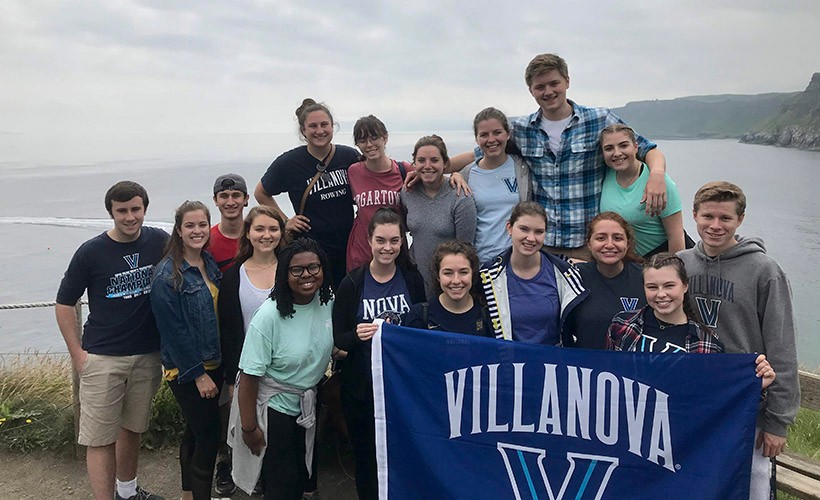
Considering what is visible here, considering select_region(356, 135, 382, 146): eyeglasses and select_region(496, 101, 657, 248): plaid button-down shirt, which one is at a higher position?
select_region(356, 135, 382, 146): eyeglasses

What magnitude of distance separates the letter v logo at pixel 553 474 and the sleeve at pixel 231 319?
6.06 ft

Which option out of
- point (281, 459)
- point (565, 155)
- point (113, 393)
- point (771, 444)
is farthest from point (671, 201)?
point (113, 393)

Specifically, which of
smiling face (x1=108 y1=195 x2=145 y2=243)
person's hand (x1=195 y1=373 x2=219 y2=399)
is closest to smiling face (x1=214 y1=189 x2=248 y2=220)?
smiling face (x1=108 y1=195 x2=145 y2=243)

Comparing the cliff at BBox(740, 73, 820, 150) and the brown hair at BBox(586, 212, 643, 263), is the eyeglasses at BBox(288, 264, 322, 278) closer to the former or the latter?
the brown hair at BBox(586, 212, 643, 263)

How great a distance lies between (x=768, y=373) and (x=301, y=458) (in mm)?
2734

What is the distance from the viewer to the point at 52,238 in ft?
112

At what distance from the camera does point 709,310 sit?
10.7ft

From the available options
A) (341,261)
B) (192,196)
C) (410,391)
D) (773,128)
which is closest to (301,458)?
(410,391)

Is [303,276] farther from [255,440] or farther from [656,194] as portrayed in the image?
[656,194]

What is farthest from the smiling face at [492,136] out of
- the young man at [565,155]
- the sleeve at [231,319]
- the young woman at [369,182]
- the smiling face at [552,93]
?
the sleeve at [231,319]

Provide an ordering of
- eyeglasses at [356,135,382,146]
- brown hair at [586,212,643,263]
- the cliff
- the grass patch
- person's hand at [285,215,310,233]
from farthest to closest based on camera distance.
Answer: the cliff → the grass patch → person's hand at [285,215,310,233] → eyeglasses at [356,135,382,146] → brown hair at [586,212,643,263]

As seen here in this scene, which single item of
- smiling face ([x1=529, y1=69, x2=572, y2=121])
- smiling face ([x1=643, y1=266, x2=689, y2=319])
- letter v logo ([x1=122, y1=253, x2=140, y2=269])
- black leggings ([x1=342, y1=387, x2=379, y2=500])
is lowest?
black leggings ([x1=342, y1=387, x2=379, y2=500])

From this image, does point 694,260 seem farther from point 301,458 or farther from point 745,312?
point 301,458

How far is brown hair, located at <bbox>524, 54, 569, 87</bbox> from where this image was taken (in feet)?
13.5
